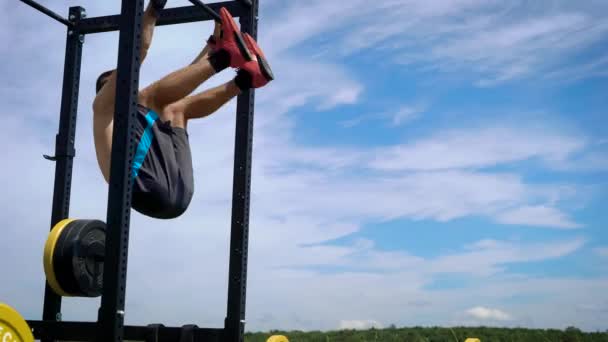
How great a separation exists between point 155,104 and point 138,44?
2.28 feet

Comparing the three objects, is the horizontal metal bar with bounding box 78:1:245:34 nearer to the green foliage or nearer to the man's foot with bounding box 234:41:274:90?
the man's foot with bounding box 234:41:274:90

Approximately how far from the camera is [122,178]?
310 centimetres

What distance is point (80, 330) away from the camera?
3.66m

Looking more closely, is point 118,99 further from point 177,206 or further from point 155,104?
point 177,206

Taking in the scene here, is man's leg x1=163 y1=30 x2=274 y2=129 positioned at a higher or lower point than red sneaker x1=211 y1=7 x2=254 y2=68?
lower

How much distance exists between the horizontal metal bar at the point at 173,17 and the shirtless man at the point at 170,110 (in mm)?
408

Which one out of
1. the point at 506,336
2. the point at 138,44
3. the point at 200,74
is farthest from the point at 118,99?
the point at 506,336

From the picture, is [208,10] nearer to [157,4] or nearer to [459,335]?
[157,4]

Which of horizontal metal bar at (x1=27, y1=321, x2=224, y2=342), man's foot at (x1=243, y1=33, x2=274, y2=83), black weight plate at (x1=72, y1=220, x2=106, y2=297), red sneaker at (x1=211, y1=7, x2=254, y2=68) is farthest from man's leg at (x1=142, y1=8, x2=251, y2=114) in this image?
horizontal metal bar at (x1=27, y1=321, x2=224, y2=342)

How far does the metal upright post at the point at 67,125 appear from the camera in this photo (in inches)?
185

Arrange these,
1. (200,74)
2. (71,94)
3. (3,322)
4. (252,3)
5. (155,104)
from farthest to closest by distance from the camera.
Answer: (71,94) → (252,3) → (155,104) → (200,74) → (3,322)

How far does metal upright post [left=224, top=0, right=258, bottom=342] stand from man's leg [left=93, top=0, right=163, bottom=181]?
31.1 inches

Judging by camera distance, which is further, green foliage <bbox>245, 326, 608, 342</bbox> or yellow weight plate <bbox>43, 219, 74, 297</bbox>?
green foliage <bbox>245, 326, 608, 342</bbox>

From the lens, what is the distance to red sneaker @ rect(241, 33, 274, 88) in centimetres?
388
